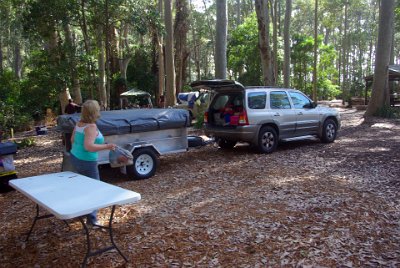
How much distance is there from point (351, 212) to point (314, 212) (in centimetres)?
51

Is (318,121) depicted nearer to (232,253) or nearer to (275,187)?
(275,187)

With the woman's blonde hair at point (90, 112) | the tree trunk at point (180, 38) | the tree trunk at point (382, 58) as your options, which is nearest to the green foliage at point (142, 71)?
the tree trunk at point (180, 38)

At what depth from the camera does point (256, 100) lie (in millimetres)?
9680

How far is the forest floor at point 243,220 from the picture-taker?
165 inches

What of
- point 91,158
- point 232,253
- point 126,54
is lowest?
point 232,253

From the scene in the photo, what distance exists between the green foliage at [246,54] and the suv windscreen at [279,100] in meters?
17.3

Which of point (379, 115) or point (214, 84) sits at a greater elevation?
point (214, 84)

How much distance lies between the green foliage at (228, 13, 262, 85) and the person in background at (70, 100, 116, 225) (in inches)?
924

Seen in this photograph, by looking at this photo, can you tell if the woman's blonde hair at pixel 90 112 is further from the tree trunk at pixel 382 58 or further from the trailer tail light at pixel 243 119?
the tree trunk at pixel 382 58

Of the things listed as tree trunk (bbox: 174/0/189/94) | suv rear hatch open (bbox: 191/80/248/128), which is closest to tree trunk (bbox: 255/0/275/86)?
suv rear hatch open (bbox: 191/80/248/128)

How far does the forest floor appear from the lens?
4.19 metres

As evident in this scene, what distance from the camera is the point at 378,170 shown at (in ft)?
25.4

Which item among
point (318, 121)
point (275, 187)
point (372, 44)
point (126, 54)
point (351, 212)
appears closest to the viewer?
point (351, 212)

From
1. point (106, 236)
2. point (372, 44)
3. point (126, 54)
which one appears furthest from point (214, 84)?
point (372, 44)
